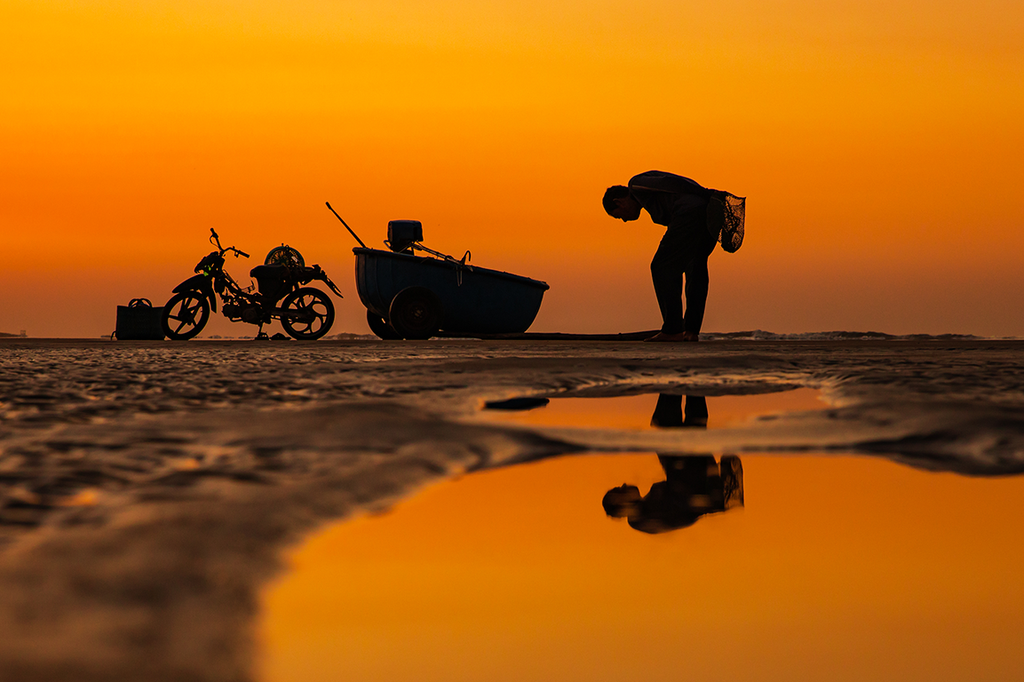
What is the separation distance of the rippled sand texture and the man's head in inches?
234

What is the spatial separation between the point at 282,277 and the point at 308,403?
11.7 metres

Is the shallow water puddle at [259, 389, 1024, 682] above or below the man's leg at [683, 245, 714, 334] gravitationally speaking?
below

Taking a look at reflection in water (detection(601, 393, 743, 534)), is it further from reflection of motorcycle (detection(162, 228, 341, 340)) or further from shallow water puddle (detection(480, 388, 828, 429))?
reflection of motorcycle (detection(162, 228, 341, 340))

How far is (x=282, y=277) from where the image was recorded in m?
14.0

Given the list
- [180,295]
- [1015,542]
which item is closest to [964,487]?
[1015,542]

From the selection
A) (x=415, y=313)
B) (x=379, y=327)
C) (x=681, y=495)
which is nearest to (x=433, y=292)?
(x=415, y=313)

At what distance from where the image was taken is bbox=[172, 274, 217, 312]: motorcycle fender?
13.1 metres

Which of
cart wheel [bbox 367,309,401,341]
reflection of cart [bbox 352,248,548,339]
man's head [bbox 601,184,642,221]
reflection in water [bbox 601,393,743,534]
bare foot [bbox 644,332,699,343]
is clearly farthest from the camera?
cart wheel [bbox 367,309,401,341]

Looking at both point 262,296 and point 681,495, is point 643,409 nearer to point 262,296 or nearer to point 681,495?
point 681,495

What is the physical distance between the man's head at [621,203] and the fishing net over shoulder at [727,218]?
2.77ft

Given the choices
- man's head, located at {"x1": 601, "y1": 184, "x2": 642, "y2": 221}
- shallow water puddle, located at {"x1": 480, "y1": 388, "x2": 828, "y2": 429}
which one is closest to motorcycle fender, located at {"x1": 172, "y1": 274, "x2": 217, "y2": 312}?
man's head, located at {"x1": 601, "y1": 184, "x2": 642, "y2": 221}

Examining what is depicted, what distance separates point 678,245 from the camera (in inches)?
367

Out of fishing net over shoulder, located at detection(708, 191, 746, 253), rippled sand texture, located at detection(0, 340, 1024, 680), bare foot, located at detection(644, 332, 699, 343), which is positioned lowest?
rippled sand texture, located at detection(0, 340, 1024, 680)

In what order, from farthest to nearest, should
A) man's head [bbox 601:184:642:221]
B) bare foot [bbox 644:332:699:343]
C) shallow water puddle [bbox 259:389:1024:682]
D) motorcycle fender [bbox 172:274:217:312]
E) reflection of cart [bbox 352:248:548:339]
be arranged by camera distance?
motorcycle fender [bbox 172:274:217:312] < reflection of cart [bbox 352:248:548:339] < man's head [bbox 601:184:642:221] < bare foot [bbox 644:332:699:343] < shallow water puddle [bbox 259:389:1024:682]
